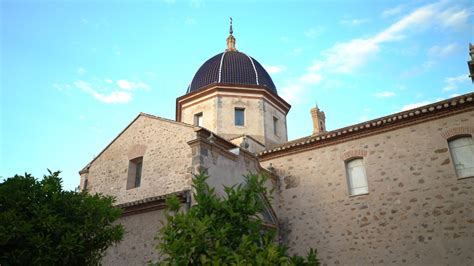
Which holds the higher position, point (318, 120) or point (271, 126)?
point (318, 120)

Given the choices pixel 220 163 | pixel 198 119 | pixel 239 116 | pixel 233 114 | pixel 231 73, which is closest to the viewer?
pixel 220 163

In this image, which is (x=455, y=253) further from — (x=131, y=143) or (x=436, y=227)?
→ (x=131, y=143)

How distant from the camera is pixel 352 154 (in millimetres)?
12453

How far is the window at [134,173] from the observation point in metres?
13.5

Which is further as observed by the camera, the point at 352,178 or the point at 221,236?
the point at 352,178

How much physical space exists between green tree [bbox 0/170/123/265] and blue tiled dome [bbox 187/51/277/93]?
1117cm

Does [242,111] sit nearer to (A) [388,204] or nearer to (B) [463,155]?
(A) [388,204]

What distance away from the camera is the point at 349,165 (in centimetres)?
1265

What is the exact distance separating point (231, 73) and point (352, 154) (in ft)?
27.9

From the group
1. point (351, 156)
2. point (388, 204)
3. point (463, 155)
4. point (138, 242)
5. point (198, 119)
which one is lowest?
point (138, 242)

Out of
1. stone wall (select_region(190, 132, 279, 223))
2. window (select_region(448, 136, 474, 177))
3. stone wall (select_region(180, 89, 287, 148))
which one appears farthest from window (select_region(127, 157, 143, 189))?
window (select_region(448, 136, 474, 177))

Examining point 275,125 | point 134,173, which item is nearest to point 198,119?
point 275,125

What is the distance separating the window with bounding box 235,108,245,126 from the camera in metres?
17.6

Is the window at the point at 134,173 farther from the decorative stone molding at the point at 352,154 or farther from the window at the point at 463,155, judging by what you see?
the window at the point at 463,155
